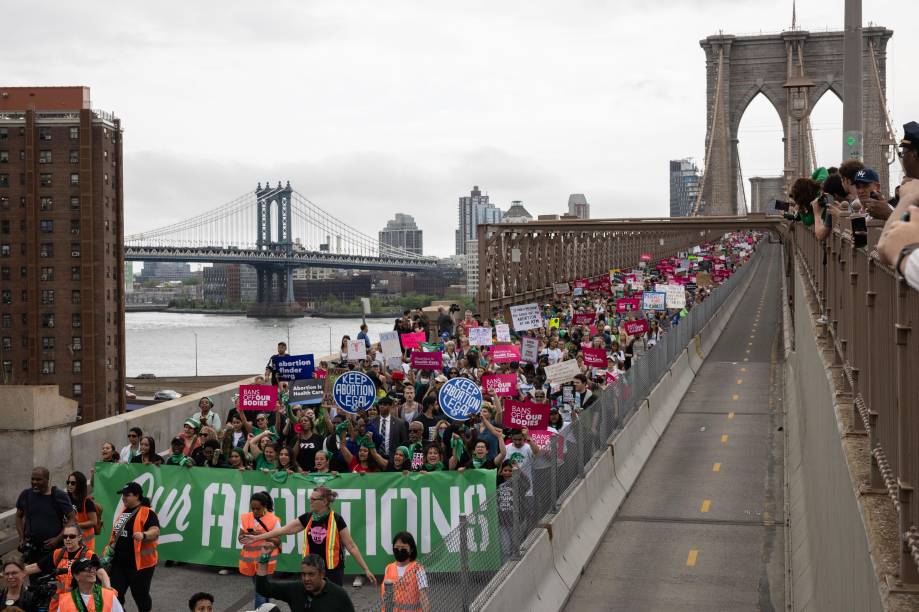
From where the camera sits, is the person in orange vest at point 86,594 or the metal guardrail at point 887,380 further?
the person in orange vest at point 86,594

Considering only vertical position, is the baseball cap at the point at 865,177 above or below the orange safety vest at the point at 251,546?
above

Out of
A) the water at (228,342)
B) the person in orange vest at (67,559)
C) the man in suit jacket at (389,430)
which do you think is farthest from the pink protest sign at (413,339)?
the water at (228,342)

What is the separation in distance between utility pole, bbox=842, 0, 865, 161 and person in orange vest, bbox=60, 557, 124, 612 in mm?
11634

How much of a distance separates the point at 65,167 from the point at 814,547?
103 metres

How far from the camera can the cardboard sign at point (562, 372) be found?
17125mm

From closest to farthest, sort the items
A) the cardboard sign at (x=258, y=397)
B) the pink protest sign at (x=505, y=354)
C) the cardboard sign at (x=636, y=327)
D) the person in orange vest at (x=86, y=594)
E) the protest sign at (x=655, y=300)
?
the person in orange vest at (x=86, y=594)
the cardboard sign at (x=258, y=397)
the pink protest sign at (x=505, y=354)
the cardboard sign at (x=636, y=327)
the protest sign at (x=655, y=300)

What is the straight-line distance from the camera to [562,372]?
1719cm

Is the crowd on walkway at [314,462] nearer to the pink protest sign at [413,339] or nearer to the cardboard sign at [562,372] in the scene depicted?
the cardboard sign at [562,372]

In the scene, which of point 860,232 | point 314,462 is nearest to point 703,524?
point 314,462

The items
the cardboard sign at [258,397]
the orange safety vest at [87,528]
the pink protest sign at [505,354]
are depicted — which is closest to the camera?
the orange safety vest at [87,528]

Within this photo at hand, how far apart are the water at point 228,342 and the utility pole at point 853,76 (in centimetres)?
8078

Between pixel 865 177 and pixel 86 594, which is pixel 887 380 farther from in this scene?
pixel 86 594

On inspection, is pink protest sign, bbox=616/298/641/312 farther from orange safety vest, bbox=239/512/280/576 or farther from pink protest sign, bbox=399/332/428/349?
orange safety vest, bbox=239/512/280/576

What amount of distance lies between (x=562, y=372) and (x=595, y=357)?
243 centimetres
